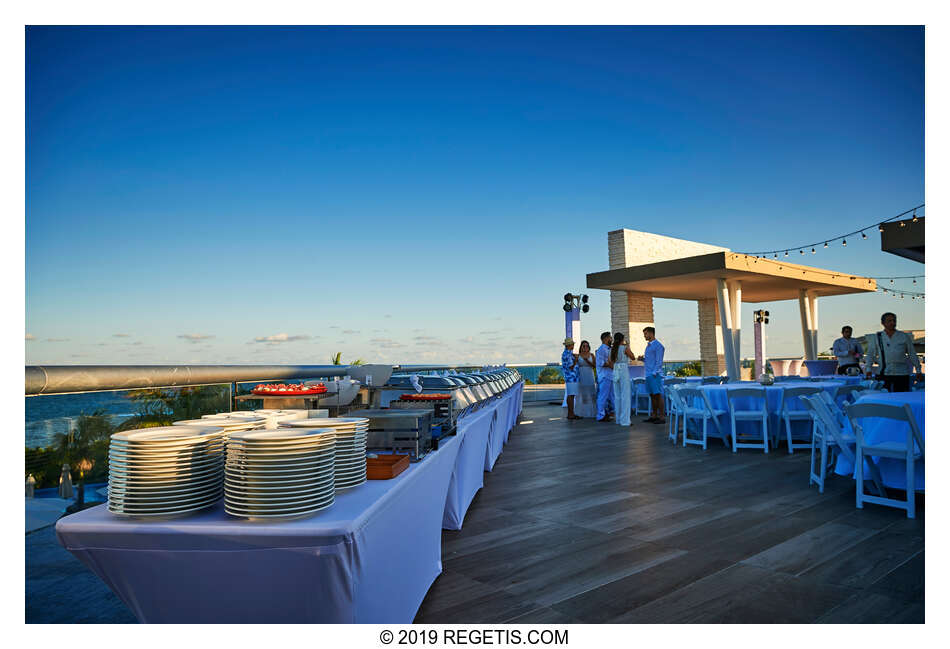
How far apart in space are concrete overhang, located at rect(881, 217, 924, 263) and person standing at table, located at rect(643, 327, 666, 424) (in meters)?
4.96

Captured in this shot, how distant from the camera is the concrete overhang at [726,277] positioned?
11.6 m

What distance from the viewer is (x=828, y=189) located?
1081 centimetres

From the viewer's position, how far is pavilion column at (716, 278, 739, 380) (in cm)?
1242

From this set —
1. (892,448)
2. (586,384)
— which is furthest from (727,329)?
(892,448)

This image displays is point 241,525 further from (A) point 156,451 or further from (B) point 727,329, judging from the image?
(B) point 727,329

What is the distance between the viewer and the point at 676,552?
8.79ft

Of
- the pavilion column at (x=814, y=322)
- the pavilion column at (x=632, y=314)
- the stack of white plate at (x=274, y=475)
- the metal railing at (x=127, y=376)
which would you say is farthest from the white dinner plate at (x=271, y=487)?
the pavilion column at (x=814, y=322)

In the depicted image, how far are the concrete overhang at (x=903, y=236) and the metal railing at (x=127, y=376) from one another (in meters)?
10.8

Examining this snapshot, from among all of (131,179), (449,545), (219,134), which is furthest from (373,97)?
(131,179)

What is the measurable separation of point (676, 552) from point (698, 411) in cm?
366

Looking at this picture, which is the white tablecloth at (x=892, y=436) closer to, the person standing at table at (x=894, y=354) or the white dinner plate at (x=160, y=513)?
the person standing at table at (x=894, y=354)

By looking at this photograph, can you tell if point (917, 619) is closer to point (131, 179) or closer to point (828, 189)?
point (828, 189)

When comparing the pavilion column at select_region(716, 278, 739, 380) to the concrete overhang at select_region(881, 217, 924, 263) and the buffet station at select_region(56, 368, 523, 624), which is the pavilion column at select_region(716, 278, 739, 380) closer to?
the concrete overhang at select_region(881, 217, 924, 263)

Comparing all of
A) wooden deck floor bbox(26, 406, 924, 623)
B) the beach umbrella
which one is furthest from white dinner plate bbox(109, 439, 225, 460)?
wooden deck floor bbox(26, 406, 924, 623)
